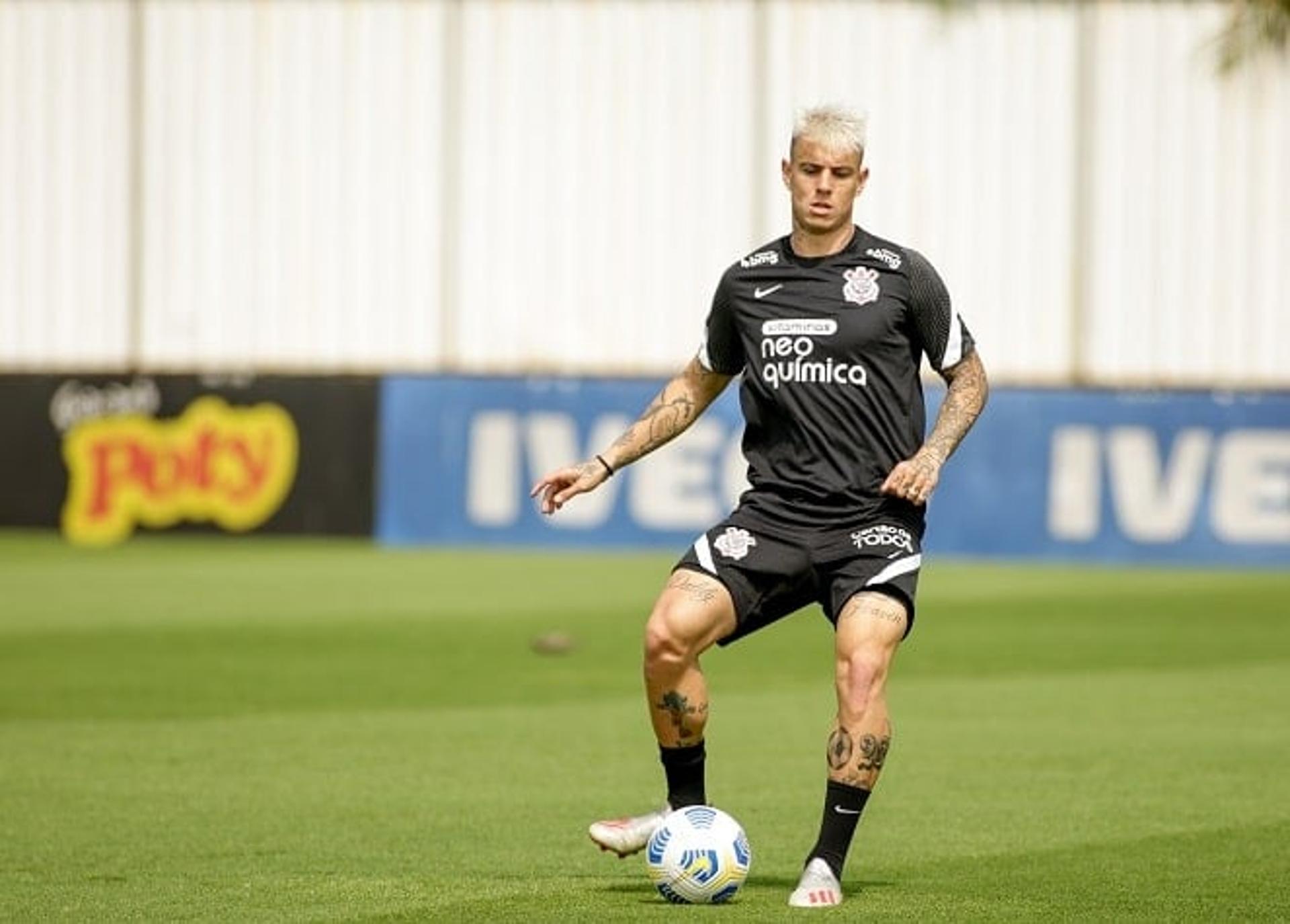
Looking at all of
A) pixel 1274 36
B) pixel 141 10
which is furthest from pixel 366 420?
pixel 1274 36

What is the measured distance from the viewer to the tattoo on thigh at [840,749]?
841 cm

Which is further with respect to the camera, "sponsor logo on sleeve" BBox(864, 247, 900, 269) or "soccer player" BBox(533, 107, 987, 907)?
"sponsor logo on sleeve" BBox(864, 247, 900, 269)

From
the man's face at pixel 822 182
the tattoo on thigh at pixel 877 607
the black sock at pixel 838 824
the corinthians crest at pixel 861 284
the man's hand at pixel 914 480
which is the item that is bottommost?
the black sock at pixel 838 824

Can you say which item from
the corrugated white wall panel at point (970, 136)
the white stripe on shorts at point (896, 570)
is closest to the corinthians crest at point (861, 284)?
the white stripe on shorts at point (896, 570)

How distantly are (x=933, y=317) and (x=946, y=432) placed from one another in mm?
336

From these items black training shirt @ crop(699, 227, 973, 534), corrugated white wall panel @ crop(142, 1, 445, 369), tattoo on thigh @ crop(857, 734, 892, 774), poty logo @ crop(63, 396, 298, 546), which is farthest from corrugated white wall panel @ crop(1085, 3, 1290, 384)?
tattoo on thigh @ crop(857, 734, 892, 774)

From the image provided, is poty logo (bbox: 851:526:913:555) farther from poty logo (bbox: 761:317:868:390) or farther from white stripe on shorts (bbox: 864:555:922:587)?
poty logo (bbox: 761:317:868:390)

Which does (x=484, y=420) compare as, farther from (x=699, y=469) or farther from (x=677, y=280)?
(x=677, y=280)

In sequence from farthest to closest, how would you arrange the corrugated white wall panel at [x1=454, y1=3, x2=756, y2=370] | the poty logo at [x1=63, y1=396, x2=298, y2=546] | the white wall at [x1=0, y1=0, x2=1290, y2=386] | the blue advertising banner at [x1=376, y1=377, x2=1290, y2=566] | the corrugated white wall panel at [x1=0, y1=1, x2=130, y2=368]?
the corrugated white wall panel at [x1=0, y1=1, x2=130, y2=368] → the corrugated white wall panel at [x1=454, y1=3, x2=756, y2=370] → the white wall at [x1=0, y1=0, x2=1290, y2=386] → the poty logo at [x1=63, y1=396, x2=298, y2=546] → the blue advertising banner at [x1=376, y1=377, x2=1290, y2=566]

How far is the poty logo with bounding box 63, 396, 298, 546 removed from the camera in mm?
26984

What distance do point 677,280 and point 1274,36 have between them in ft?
23.0

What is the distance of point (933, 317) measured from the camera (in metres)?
8.66

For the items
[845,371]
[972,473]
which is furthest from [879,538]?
[972,473]

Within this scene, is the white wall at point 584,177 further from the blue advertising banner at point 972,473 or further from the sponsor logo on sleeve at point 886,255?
the sponsor logo on sleeve at point 886,255
